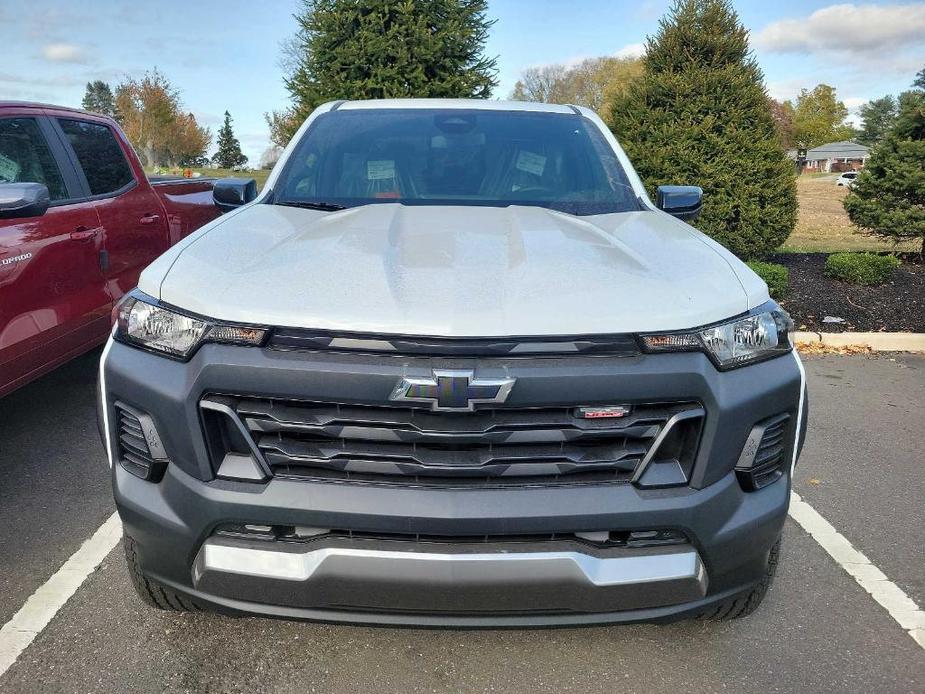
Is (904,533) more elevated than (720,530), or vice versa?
(720,530)

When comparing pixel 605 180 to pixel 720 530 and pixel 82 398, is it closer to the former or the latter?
pixel 720 530

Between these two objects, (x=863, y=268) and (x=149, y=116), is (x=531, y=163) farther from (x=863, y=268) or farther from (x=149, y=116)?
(x=149, y=116)

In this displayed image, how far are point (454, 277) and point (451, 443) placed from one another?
1.57ft

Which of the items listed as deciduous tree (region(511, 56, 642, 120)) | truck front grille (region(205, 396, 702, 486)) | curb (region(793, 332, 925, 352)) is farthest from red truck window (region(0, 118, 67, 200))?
deciduous tree (region(511, 56, 642, 120))

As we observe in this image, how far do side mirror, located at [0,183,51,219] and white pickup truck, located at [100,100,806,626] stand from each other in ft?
5.65

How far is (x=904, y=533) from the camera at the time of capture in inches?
132

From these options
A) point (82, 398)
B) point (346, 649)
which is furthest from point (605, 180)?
point (82, 398)

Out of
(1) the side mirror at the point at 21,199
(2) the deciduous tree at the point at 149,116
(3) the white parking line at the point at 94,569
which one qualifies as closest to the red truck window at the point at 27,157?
(1) the side mirror at the point at 21,199

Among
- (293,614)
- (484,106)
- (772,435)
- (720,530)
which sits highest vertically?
(484,106)

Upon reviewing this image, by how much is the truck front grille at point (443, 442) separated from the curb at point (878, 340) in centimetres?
540

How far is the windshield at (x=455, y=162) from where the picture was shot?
332cm

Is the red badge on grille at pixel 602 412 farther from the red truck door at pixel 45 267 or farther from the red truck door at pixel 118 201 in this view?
the red truck door at pixel 118 201

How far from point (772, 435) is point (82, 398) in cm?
440

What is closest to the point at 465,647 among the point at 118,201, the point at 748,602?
the point at 748,602
